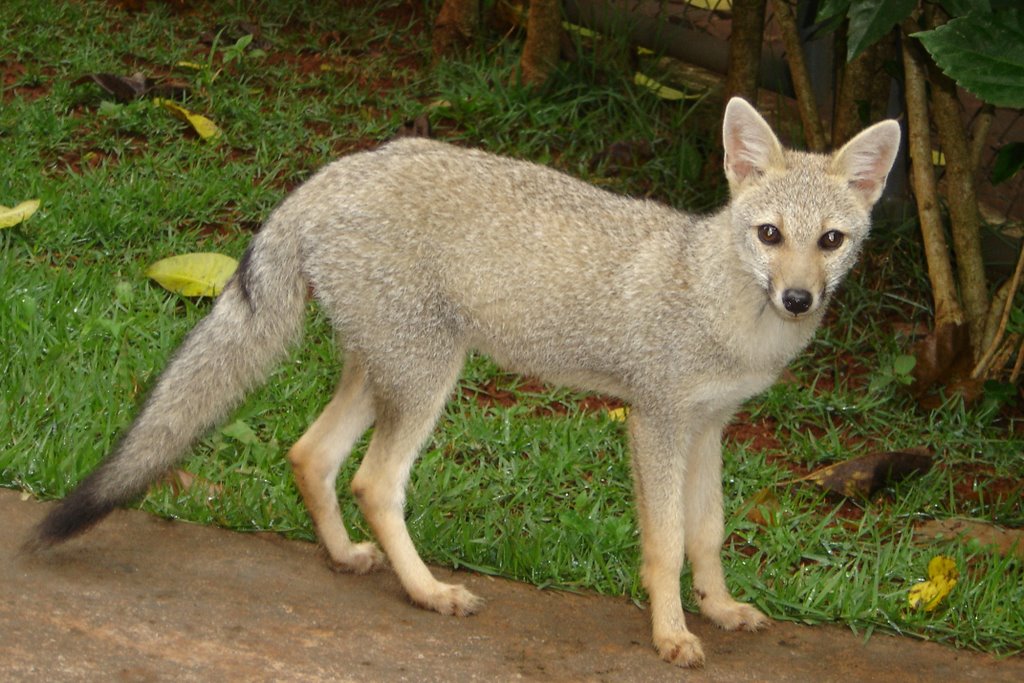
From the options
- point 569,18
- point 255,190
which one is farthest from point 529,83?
point 255,190

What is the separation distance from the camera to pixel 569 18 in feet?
25.9

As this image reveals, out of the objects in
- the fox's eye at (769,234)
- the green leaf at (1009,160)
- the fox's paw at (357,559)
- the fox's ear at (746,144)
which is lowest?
the fox's paw at (357,559)

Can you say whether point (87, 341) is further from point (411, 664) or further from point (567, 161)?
point (567, 161)

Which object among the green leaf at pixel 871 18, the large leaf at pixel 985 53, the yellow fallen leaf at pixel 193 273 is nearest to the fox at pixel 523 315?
the large leaf at pixel 985 53

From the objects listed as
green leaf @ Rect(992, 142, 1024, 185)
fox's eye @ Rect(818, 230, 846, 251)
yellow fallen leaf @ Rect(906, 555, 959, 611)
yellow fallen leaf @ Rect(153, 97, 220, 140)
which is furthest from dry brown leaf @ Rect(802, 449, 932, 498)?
yellow fallen leaf @ Rect(153, 97, 220, 140)

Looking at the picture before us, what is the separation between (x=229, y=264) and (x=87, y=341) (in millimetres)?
776

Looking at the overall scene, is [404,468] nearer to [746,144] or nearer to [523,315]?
[523,315]

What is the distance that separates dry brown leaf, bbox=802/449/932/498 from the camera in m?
5.37

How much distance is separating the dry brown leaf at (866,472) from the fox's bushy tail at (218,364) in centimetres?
226

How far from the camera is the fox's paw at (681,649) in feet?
13.5

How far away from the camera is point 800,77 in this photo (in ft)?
21.2

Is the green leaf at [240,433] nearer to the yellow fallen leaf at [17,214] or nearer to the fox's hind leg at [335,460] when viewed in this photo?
the fox's hind leg at [335,460]

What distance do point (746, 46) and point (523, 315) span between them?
113 inches

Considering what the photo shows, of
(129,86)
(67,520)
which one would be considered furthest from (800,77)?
(67,520)
